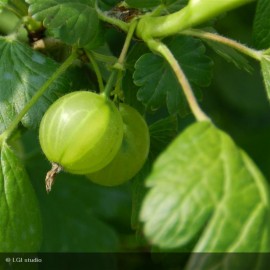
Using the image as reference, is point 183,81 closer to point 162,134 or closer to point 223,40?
point 223,40

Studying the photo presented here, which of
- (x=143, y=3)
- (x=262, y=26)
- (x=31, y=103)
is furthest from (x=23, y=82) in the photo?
(x=262, y=26)

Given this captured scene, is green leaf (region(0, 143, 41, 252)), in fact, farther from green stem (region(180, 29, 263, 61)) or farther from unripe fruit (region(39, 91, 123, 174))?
green stem (region(180, 29, 263, 61))

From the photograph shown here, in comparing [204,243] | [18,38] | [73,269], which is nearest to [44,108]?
[18,38]

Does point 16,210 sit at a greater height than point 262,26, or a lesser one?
lesser

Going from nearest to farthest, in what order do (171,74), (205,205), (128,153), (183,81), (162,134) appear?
1. (205,205)
2. (183,81)
3. (128,153)
4. (171,74)
5. (162,134)

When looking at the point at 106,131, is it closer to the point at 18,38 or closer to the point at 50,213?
the point at 18,38

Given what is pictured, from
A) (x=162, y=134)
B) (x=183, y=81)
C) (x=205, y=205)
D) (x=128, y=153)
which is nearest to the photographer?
(x=205, y=205)

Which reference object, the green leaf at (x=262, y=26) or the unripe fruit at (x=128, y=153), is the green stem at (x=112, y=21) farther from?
the green leaf at (x=262, y=26)

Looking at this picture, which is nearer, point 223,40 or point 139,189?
point 223,40
